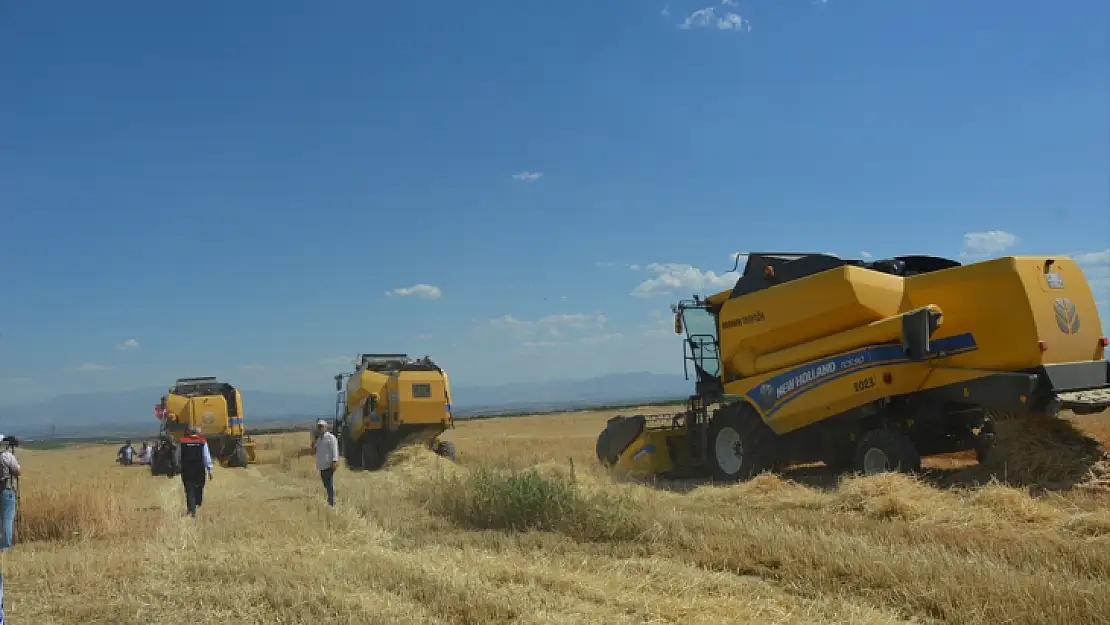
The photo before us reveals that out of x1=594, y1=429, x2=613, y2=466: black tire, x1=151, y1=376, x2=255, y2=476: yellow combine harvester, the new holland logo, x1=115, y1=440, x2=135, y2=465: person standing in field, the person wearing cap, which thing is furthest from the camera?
x1=115, y1=440, x2=135, y2=465: person standing in field

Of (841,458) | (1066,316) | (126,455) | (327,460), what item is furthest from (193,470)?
(126,455)

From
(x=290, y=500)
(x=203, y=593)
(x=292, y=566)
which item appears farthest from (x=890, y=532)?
(x=290, y=500)

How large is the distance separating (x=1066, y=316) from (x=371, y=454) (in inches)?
709

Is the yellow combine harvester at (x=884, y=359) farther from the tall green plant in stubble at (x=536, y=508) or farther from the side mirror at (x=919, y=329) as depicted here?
the tall green plant in stubble at (x=536, y=508)

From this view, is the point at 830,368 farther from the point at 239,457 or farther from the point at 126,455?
the point at 126,455

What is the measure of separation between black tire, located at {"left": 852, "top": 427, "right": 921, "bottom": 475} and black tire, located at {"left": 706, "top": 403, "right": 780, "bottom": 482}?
5.60 feet

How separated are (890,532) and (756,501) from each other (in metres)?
2.79

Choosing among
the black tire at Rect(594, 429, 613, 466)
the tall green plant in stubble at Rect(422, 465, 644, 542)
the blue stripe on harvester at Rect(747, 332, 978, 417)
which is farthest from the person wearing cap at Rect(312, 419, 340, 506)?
the blue stripe on harvester at Rect(747, 332, 978, 417)

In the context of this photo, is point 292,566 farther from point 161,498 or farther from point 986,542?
point 161,498

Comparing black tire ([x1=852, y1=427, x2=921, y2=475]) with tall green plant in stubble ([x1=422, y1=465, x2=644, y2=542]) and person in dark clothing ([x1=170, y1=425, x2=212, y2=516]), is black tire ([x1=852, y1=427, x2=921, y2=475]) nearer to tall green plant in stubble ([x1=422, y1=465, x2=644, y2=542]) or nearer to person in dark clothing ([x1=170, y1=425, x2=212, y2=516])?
tall green plant in stubble ([x1=422, y1=465, x2=644, y2=542])

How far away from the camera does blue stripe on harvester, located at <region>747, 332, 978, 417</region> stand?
1087 centimetres

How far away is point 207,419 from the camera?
2725 centimetres

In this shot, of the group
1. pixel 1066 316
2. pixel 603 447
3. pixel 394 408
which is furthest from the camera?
pixel 394 408

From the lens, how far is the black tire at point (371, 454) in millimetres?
23172
